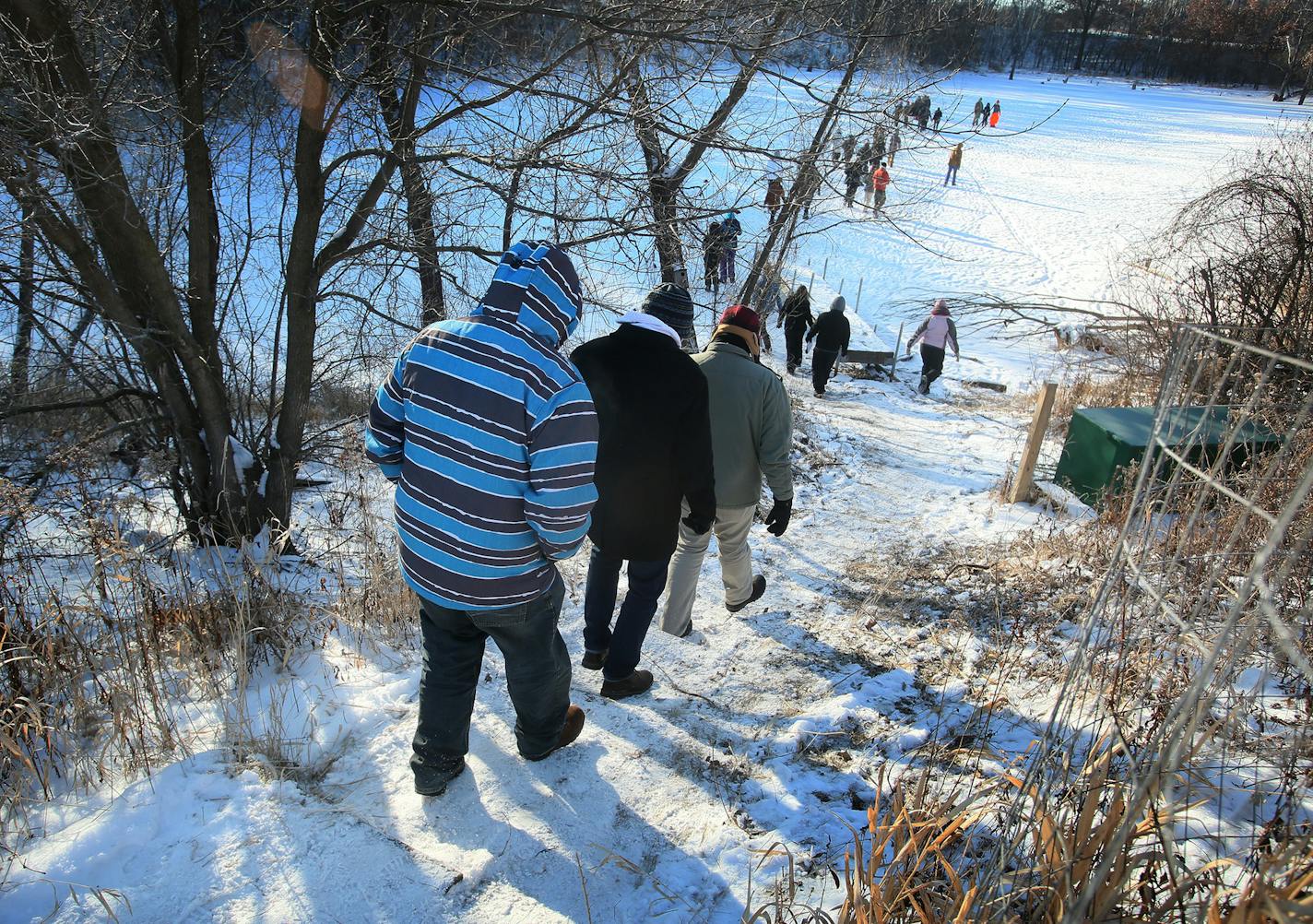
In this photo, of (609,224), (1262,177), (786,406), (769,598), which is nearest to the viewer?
(786,406)

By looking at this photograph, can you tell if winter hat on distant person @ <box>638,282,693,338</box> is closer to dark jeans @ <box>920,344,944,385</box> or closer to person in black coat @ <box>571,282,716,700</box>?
person in black coat @ <box>571,282,716,700</box>

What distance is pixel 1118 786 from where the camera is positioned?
1.91 meters

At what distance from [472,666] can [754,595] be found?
78.2 inches

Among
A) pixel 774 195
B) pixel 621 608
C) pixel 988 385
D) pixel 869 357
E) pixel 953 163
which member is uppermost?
pixel 953 163

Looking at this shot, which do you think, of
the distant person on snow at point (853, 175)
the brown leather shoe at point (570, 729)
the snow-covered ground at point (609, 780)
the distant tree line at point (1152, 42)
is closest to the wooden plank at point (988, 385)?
the distant person on snow at point (853, 175)

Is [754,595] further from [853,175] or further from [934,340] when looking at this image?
[934,340]

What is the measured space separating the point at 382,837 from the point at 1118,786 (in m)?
2.20

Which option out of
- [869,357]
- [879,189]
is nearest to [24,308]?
[879,189]

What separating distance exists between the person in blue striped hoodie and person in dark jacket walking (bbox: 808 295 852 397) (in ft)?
30.7

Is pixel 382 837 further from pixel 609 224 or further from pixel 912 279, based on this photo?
pixel 912 279

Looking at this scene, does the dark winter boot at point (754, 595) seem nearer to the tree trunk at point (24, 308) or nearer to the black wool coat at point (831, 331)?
the tree trunk at point (24, 308)

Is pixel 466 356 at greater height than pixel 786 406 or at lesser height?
greater

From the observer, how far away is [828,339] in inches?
438

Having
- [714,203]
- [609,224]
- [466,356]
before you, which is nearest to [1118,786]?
[466,356]
